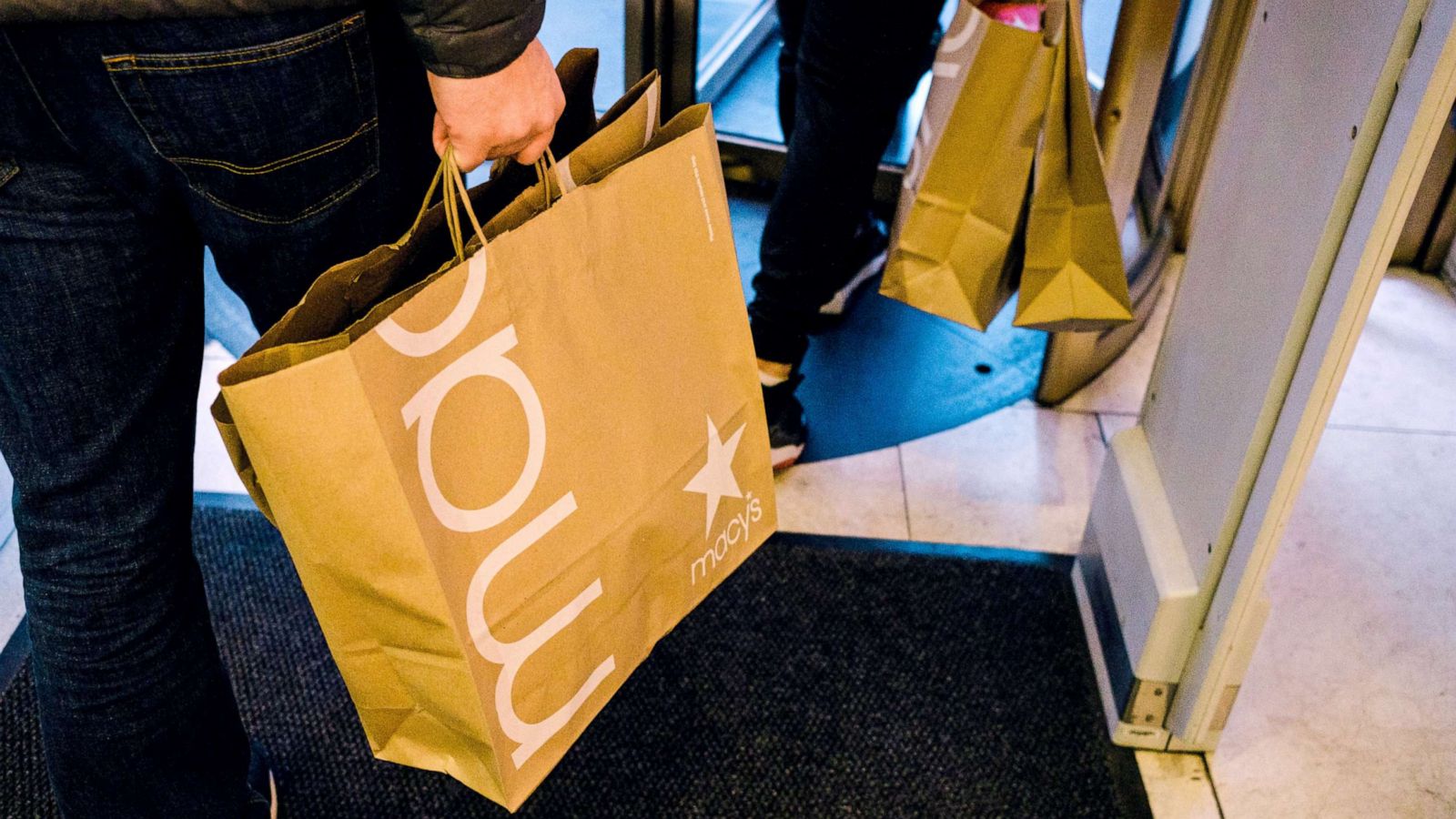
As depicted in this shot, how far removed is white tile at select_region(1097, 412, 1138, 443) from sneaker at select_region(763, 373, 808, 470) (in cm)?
46

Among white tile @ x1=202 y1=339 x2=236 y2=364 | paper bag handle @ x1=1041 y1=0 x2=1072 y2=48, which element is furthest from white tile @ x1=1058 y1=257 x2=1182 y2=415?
white tile @ x1=202 y1=339 x2=236 y2=364

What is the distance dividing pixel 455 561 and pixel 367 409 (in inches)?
4.9

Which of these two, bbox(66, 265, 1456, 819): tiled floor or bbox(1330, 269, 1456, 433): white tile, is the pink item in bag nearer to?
bbox(66, 265, 1456, 819): tiled floor

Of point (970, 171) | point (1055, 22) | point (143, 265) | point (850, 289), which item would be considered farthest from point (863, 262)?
point (143, 265)

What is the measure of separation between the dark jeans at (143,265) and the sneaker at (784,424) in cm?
82

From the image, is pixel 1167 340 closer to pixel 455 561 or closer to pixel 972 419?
pixel 972 419

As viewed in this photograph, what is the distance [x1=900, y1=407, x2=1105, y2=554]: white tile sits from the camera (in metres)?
1.44

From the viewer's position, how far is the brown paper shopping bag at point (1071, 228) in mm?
1037

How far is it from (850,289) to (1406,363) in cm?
90

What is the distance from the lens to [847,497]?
149 centimetres

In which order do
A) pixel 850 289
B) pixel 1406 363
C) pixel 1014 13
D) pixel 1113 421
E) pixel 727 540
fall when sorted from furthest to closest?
pixel 850 289 < pixel 1406 363 < pixel 1113 421 < pixel 1014 13 < pixel 727 540

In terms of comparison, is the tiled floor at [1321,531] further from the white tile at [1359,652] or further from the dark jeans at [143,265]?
the dark jeans at [143,265]

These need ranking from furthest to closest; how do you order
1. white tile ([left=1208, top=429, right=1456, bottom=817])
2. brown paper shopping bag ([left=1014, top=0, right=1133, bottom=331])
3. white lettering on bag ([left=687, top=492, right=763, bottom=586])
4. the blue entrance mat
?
the blue entrance mat → white tile ([left=1208, top=429, right=1456, bottom=817]) → brown paper shopping bag ([left=1014, top=0, right=1133, bottom=331]) → white lettering on bag ([left=687, top=492, right=763, bottom=586])

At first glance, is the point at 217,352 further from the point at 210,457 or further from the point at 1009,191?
the point at 1009,191
